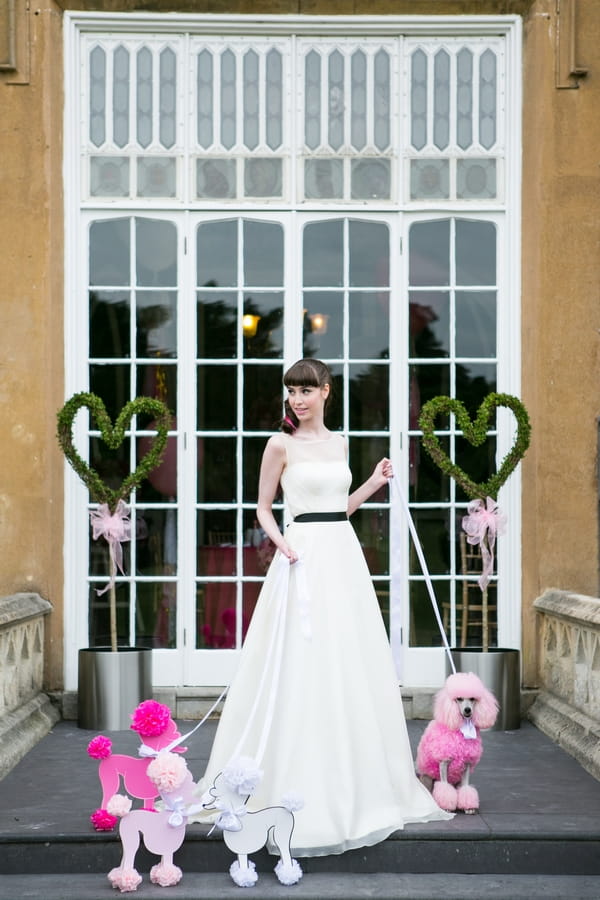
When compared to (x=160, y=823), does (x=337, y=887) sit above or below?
below

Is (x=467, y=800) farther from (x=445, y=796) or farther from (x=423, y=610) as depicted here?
(x=423, y=610)

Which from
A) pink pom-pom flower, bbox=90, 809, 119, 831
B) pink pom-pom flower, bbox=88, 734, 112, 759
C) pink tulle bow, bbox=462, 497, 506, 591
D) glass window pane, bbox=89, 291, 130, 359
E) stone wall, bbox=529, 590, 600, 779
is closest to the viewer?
pink pom-pom flower, bbox=88, 734, 112, 759

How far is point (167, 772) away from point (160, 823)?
0.19 m

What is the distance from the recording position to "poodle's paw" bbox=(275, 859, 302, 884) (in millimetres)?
4242

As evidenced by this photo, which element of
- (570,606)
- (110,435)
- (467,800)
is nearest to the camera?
(467,800)

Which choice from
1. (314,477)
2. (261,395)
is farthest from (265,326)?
(314,477)

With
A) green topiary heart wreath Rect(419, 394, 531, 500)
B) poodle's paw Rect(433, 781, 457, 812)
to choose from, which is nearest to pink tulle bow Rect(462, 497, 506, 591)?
green topiary heart wreath Rect(419, 394, 531, 500)

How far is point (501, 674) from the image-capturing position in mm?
6480

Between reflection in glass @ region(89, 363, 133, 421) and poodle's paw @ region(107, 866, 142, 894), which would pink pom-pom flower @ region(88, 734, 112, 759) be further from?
reflection in glass @ region(89, 363, 133, 421)

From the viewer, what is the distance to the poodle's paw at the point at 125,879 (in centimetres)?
420

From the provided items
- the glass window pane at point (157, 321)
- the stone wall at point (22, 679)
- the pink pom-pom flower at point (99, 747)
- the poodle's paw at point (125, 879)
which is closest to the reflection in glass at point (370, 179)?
the glass window pane at point (157, 321)

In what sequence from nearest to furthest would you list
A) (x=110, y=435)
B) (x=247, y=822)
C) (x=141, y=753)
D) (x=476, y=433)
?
(x=247, y=822) < (x=141, y=753) < (x=110, y=435) < (x=476, y=433)

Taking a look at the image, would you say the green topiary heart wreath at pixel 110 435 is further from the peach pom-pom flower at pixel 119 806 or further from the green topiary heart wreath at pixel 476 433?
the peach pom-pom flower at pixel 119 806

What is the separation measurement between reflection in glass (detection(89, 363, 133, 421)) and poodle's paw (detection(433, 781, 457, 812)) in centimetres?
316
